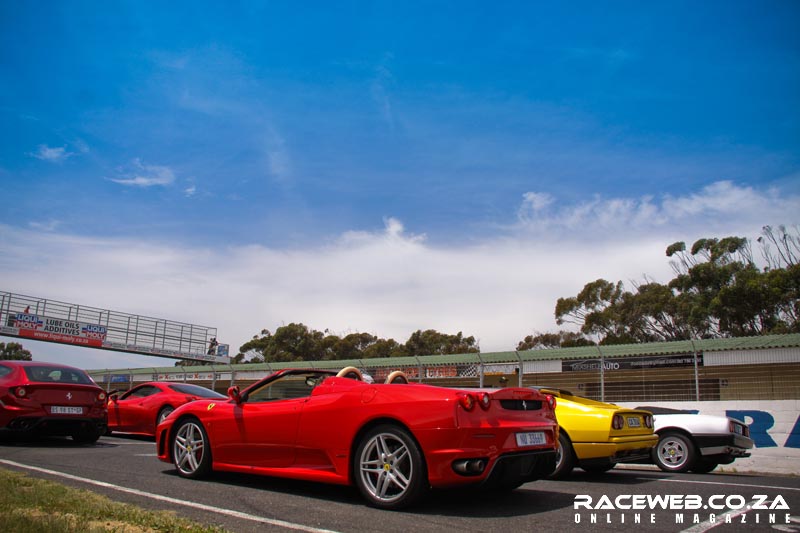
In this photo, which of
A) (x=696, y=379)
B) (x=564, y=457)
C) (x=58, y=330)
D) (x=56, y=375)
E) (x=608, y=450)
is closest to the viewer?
(x=608, y=450)

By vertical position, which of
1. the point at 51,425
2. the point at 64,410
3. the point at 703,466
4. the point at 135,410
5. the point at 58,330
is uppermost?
the point at 58,330

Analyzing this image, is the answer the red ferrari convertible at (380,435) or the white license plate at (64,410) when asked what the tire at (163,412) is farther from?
the red ferrari convertible at (380,435)

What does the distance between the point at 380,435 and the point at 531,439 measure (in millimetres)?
1238

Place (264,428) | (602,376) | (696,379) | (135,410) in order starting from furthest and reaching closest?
(602,376), (696,379), (135,410), (264,428)

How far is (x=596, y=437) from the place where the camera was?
7219 mm

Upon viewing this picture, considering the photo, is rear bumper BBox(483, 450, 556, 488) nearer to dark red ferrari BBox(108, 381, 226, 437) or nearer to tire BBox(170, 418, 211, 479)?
tire BBox(170, 418, 211, 479)

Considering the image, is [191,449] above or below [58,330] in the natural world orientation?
below

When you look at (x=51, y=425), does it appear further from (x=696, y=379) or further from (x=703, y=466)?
(x=696, y=379)

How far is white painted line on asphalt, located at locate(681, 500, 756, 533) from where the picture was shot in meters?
4.28

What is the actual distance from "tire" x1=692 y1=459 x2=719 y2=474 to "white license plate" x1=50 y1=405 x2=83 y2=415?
30.3 feet

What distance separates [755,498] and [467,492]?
2.71m

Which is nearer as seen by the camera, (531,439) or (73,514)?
(73,514)

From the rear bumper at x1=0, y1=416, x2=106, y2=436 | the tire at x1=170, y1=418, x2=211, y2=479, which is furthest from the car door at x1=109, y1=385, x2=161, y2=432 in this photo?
the tire at x1=170, y1=418, x2=211, y2=479

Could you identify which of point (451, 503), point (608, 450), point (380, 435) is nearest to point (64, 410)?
point (380, 435)
